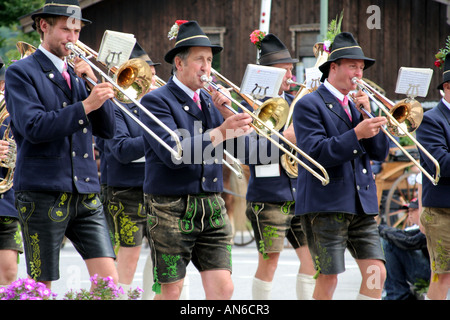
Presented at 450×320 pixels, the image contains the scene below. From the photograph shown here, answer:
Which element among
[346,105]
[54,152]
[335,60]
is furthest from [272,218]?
[54,152]

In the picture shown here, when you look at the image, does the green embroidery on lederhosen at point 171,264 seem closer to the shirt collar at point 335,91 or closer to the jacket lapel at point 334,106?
the jacket lapel at point 334,106

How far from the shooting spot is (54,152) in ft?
15.9

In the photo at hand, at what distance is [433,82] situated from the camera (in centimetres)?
1769

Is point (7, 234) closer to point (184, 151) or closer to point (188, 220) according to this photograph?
point (188, 220)

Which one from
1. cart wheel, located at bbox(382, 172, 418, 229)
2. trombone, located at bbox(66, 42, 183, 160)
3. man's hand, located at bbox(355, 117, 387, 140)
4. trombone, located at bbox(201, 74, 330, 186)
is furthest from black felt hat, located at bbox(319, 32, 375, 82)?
cart wheel, located at bbox(382, 172, 418, 229)

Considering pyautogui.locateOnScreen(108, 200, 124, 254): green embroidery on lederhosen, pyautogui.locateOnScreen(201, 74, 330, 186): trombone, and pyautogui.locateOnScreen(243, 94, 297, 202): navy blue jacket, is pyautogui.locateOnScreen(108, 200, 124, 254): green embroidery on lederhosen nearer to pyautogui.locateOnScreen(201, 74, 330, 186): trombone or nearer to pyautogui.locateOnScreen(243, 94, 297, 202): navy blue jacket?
pyautogui.locateOnScreen(243, 94, 297, 202): navy blue jacket

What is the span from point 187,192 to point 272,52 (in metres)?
2.30

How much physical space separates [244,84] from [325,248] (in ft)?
4.22

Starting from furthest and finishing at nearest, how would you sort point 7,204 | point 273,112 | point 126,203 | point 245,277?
point 245,277, point 126,203, point 7,204, point 273,112

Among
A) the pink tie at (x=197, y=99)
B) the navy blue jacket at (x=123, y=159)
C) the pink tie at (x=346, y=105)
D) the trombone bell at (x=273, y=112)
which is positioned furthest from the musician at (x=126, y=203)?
the pink tie at (x=346, y=105)

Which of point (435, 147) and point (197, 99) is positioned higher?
point (197, 99)

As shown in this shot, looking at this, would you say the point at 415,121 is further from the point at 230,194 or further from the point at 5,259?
the point at 230,194
